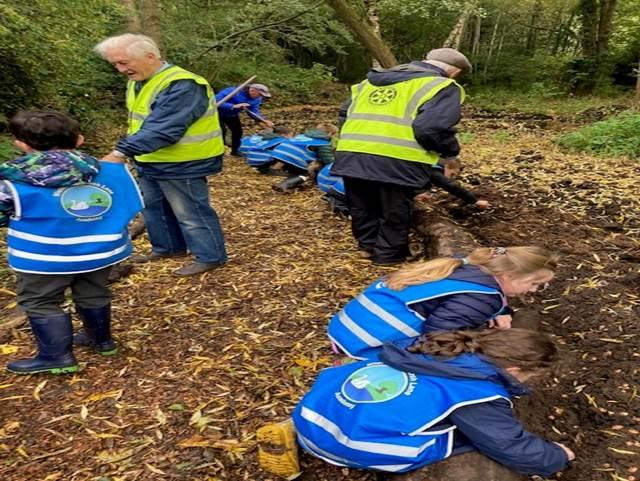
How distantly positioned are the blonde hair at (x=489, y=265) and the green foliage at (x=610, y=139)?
614cm

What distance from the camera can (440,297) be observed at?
7.95ft

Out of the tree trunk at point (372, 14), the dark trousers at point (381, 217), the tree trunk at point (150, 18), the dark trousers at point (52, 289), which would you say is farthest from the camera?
the tree trunk at point (372, 14)

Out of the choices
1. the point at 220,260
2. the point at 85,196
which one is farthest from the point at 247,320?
the point at 85,196

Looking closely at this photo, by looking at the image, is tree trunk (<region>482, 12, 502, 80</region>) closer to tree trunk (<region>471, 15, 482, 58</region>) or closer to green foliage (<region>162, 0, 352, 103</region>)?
tree trunk (<region>471, 15, 482, 58</region>)

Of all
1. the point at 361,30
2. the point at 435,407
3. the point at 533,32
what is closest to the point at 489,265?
the point at 435,407

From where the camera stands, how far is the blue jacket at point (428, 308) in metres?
2.40

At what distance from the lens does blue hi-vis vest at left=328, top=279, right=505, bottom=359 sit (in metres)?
2.42

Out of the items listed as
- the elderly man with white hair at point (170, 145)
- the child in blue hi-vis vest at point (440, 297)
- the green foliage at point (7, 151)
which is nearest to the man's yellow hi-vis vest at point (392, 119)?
the elderly man with white hair at point (170, 145)

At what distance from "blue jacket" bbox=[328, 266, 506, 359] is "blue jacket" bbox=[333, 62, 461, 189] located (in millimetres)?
1847

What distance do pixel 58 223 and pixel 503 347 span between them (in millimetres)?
2077

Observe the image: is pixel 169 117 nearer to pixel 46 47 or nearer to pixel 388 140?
pixel 388 140

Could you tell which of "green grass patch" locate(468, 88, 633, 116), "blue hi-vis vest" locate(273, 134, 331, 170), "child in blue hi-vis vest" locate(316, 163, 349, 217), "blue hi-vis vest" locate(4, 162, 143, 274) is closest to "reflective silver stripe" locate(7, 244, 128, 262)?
"blue hi-vis vest" locate(4, 162, 143, 274)

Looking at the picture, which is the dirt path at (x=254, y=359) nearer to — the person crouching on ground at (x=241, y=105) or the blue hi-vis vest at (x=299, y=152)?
the blue hi-vis vest at (x=299, y=152)

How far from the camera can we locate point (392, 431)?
6.72ft
